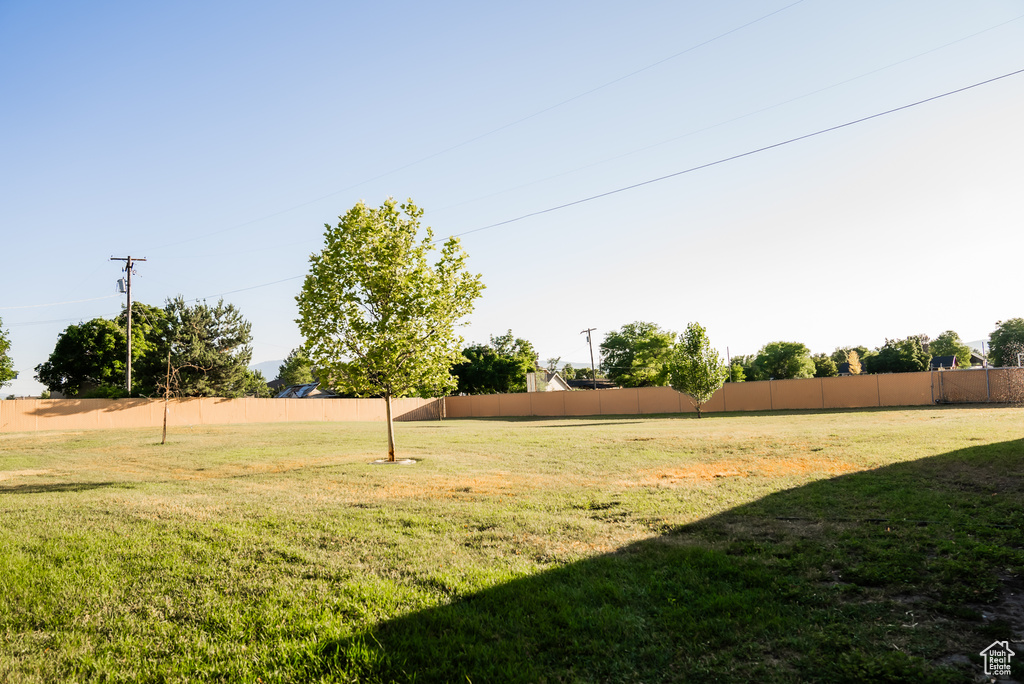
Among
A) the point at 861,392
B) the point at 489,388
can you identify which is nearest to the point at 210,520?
the point at 861,392

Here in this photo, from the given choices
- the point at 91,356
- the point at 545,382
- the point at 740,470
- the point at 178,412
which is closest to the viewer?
the point at 740,470

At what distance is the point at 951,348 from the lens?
81.0m

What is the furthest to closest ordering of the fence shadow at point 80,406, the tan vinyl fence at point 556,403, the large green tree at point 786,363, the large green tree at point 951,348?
the large green tree at point 951,348 < the large green tree at point 786,363 < the tan vinyl fence at point 556,403 < the fence shadow at point 80,406

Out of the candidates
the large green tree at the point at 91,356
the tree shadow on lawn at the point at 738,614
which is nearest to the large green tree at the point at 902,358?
the tree shadow on lawn at the point at 738,614

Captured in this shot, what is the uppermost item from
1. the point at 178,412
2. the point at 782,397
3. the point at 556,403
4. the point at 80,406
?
the point at 80,406

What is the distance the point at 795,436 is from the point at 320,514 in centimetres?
1370

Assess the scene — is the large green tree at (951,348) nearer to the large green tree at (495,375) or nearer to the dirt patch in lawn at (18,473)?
the large green tree at (495,375)

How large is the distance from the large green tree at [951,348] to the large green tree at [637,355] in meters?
40.3

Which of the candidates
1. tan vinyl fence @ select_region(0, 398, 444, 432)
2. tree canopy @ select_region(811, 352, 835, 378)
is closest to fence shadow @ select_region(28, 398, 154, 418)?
tan vinyl fence @ select_region(0, 398, 444, 432)

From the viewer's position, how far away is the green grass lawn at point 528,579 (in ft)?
10.6

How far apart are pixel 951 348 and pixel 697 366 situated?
74.2m

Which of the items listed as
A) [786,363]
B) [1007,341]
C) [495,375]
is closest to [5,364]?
[495,375]

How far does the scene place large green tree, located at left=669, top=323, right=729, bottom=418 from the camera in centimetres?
3009

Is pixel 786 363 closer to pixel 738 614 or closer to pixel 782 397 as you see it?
pixel 782 397
